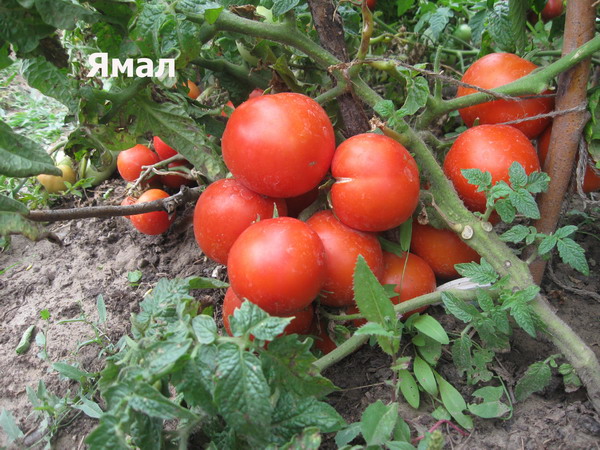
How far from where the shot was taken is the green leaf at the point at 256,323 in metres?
0.84

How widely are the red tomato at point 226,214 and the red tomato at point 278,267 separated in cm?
13

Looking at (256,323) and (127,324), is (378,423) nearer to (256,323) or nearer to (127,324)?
(256,323)

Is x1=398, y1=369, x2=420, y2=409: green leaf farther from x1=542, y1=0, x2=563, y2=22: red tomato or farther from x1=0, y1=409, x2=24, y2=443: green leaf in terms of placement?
x1=542, y1=0, x2=563, y2=22: red tomato

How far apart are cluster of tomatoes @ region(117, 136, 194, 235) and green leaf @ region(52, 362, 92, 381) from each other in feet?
2.03

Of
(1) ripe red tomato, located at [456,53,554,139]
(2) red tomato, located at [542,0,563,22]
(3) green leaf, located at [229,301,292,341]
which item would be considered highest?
(2) red tomato, located at [542,0,563,22]

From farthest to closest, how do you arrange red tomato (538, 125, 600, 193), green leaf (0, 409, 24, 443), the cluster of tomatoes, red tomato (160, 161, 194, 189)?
red tomato (160, 161, 194, 189), the cluster of tomatoes, red tomato (538, 125, 600, 193), green leaf (0, 409, 24, 443)

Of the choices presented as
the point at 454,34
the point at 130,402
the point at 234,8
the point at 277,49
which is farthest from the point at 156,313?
the point at 454,34

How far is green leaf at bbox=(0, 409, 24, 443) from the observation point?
115 centimetres

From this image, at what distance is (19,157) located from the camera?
0.99 m

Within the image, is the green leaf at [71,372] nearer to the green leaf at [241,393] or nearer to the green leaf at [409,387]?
the green leaf at [241,393]

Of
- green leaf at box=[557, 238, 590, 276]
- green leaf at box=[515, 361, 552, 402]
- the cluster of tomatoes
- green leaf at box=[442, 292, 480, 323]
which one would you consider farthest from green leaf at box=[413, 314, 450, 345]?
the cluster of tomatoes

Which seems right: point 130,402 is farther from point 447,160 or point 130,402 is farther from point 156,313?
point 447,160

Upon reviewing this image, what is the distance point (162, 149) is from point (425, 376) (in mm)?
1275

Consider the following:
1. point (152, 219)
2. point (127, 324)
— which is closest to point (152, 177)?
point (152, 219)
